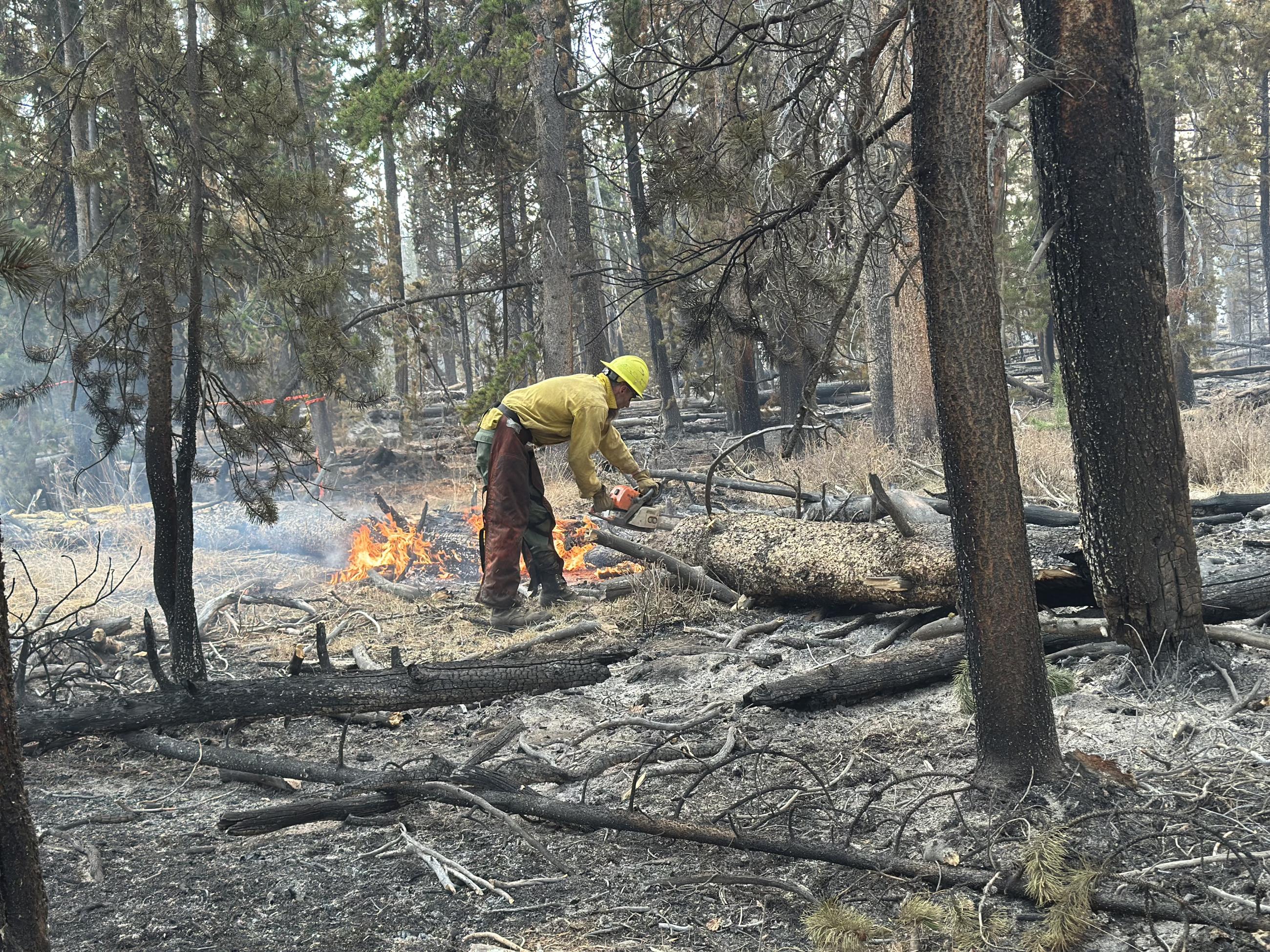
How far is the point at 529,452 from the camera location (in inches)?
332

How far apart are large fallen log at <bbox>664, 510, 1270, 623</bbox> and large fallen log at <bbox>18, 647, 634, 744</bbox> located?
2436mm

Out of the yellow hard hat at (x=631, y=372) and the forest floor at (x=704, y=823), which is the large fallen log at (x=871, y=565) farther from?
Result: the yellow hard hat at (x=631, y=372)

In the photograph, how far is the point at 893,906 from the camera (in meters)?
3.42

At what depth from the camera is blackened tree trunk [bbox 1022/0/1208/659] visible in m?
4.78

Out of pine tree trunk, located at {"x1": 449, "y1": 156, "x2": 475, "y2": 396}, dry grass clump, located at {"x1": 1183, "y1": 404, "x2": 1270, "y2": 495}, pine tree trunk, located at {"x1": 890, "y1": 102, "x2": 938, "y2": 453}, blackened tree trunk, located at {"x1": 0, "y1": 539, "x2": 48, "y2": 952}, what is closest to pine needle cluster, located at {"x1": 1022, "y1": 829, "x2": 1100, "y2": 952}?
blackened tree trunk, located at {"x1": 0, "y1": 539, "x2": 48, "y2": 952}

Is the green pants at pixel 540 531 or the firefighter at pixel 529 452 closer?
the firefighter at pixel 529 452

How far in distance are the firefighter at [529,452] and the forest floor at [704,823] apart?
6.39ft

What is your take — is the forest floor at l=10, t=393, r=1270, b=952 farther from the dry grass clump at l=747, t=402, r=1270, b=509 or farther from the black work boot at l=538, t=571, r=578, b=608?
the dry grass clump at l=747, t=402, r=1270, b=509

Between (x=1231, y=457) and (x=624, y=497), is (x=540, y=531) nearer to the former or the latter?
(x=624, y=497)

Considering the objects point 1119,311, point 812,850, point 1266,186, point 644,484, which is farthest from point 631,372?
point 1266,186

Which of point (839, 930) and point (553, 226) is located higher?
point (553, 226)

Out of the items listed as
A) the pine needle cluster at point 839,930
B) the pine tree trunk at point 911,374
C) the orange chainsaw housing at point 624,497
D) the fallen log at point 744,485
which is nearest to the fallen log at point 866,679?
the pine needle cluster at point 839,930

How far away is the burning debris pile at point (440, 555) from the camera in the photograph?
33.3ft

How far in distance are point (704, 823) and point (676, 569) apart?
4.24 m
